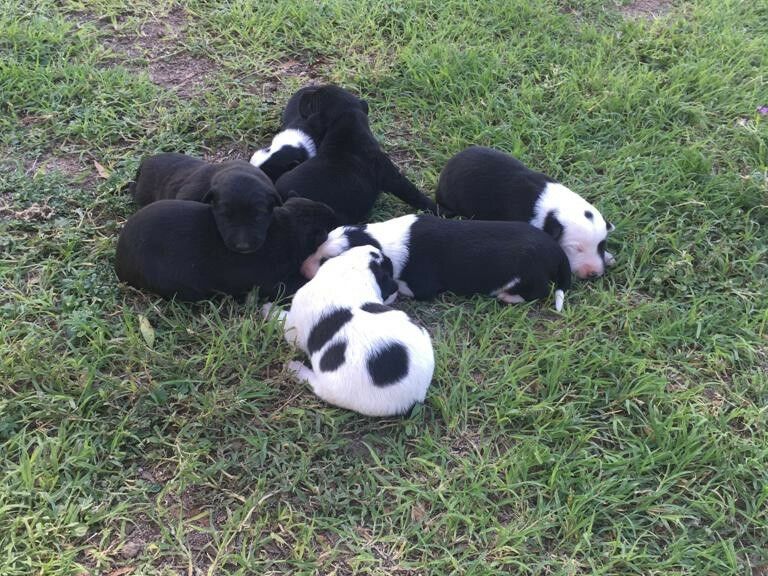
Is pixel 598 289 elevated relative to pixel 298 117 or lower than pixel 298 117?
lower

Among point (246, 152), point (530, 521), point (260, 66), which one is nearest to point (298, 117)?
point (246, 152)

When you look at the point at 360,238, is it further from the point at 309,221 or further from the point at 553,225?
the point at 553,225

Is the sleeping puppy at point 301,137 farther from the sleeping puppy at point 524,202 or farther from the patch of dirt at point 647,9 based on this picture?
the patch of dirt at point 647,9

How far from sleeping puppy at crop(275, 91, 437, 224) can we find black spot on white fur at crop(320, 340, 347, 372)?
1.33m

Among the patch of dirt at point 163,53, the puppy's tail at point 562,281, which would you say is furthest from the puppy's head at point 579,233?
Result: the patch of dirt at point 163,53

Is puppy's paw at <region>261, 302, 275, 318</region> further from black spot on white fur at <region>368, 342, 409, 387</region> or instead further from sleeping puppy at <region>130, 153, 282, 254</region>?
black spot on white fur at <region>368, 342, 409, 387</region>

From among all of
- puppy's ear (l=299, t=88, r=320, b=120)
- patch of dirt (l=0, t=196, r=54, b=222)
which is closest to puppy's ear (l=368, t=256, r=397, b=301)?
puppy's ear (l=299, t=88, r=320, b=120)

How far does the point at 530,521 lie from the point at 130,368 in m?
2.21

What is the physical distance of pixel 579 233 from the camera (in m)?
4.17

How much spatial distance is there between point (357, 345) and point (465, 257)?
3.41 feet

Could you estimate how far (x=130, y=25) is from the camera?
19.5 feet

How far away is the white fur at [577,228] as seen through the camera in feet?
13.7

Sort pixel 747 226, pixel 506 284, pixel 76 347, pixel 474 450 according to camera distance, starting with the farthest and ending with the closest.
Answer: pixel 747 226 < pixel 506 284 < pixel 76 347 < pixel 474 450

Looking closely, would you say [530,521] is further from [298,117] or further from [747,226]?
[298,117]
